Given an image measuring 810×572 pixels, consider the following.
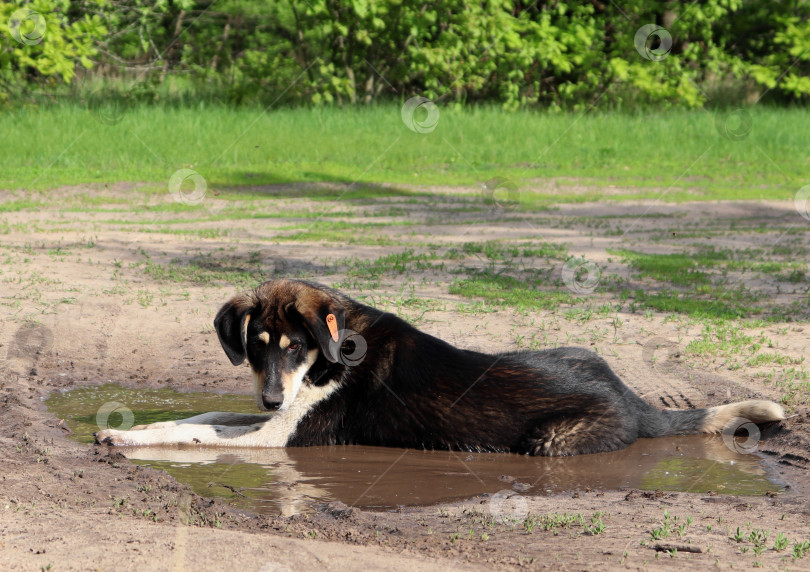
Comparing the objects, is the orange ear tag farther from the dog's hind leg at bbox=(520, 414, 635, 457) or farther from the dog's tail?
the dog's tail

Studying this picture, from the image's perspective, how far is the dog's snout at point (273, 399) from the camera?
5.86 meters

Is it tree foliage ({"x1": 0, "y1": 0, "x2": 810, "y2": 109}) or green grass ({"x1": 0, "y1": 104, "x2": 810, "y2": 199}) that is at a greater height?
tree foliage ({"x1": 0, "y1": 0, "x2": 810, "y2": 109})

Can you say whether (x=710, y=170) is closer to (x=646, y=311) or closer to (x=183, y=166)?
(x=183, y=166)

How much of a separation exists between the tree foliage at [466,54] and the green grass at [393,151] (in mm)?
2478

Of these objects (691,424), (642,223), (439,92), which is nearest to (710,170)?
(642,223)

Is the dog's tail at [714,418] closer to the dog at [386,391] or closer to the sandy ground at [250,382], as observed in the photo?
the dog at [386,391]

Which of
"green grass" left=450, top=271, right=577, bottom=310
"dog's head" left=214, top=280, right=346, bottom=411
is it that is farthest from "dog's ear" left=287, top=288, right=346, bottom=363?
"green grass" left=450, top=271, right=577, bottom=310

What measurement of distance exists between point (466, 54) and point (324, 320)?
21.8 metres

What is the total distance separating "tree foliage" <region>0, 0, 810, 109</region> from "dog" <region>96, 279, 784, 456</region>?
1784 centimetres

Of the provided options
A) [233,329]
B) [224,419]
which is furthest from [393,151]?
[233,329]

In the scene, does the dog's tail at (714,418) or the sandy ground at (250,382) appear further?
the dog's tail at (714,418)

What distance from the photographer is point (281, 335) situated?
6.04 meters

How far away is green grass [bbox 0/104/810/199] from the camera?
62.2 feet

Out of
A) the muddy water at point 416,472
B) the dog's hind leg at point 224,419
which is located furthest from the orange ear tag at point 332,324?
the dog's hind leg at point 224,419
